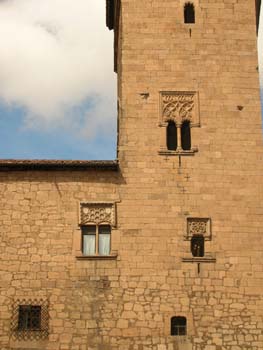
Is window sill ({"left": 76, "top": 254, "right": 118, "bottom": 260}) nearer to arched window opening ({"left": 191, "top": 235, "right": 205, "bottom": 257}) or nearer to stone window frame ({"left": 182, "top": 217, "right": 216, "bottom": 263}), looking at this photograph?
stone window frame ({"left": 182, "top": 217, "right": 216, "bottom": 263})

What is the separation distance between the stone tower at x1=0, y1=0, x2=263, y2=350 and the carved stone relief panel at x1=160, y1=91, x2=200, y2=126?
0.11ft

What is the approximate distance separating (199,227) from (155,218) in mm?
1170

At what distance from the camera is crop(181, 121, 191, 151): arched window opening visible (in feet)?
55.8

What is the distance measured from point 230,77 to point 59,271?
7.27m

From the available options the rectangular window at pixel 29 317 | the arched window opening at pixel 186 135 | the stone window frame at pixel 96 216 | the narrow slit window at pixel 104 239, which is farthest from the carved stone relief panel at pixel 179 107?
the rectangular window at pixel 29 317

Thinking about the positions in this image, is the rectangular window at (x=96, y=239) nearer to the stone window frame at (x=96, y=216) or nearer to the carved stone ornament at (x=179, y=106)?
the stone window frame at (x=96, y=216)

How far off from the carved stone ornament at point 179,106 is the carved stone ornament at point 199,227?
2.82m

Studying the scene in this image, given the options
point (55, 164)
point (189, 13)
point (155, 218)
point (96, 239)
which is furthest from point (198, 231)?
point (189, 13)

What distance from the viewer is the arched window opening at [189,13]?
1836 centimetres

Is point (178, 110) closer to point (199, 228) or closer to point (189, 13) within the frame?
point (189, 13)

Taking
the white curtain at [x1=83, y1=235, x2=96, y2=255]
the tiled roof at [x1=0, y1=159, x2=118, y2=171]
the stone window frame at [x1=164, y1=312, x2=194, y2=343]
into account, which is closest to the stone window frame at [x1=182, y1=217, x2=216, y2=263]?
the stone window frame at [x1=164, y1=312, x2=194, y2=343]

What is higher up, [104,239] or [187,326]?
[104,239]

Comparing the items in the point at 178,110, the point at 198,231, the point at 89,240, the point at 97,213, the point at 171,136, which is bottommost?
the point at 89,240

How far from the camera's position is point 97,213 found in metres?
16.2
